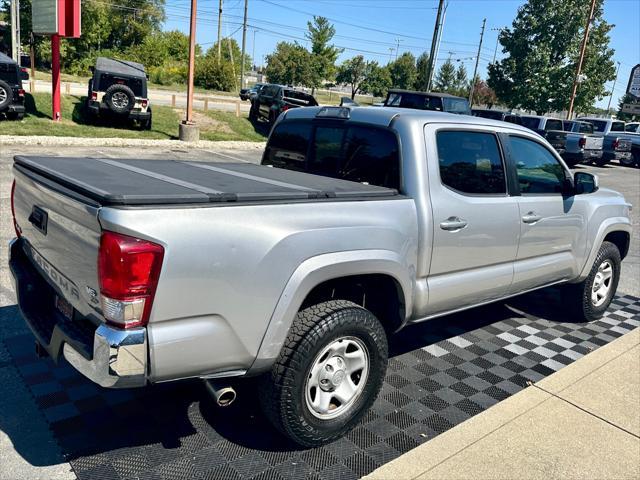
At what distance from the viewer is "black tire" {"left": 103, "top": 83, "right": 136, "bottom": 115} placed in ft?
51.8

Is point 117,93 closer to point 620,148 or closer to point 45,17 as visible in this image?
point 45,17

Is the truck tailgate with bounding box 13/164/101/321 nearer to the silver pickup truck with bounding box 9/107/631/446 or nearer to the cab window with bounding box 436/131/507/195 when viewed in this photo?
the silver pickup truck with bounding box 9/107/631/446

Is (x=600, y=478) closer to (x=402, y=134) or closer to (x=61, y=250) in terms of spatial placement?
(x=402, y=134)

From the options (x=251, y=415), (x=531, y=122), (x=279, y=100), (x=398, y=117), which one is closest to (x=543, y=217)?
→ (x=398, y=117)

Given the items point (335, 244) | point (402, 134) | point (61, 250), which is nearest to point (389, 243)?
point (335, 244)

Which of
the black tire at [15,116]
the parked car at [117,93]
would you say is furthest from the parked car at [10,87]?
the parked car at [117,93]

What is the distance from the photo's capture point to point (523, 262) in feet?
14.0

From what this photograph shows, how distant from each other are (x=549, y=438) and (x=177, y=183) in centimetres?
262

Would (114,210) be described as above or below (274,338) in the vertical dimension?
above

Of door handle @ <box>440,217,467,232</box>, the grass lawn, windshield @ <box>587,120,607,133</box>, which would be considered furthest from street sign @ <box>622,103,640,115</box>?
door handle @ <box>440,217,467,232</box>

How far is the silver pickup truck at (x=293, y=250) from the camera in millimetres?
2287

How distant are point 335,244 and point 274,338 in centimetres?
57

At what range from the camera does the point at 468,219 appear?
11.9 feet

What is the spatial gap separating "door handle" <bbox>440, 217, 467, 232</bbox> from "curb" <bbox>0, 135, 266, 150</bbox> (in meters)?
12.7
